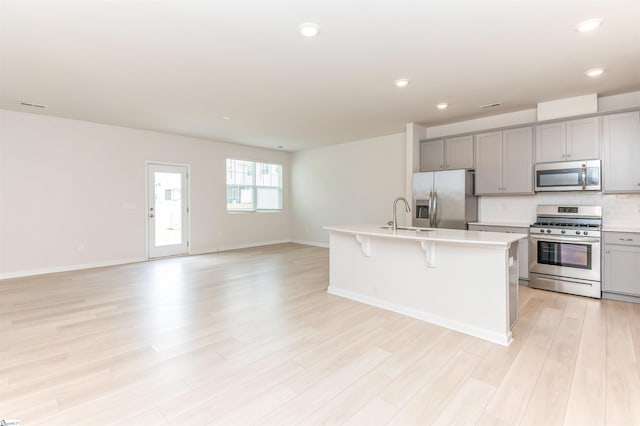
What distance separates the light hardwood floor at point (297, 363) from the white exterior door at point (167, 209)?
2597mm

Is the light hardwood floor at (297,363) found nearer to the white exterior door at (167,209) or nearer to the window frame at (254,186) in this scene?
the white exterior door at (167,209)

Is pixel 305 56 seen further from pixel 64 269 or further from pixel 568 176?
pixel 64 269

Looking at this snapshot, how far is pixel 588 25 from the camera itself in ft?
8.27

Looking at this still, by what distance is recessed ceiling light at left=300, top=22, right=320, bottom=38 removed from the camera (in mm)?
2502

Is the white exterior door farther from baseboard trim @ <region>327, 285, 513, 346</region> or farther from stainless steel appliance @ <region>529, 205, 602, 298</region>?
stainless steel appliance @ <region>529, 205, 602, 298</region>

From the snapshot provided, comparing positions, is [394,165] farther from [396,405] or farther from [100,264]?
[100,264]

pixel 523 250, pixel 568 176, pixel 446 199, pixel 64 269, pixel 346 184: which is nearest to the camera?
pixel 568 176

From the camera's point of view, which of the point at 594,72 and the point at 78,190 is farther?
the point at 78,190

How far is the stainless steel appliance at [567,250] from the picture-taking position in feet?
12.7

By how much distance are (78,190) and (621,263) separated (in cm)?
832

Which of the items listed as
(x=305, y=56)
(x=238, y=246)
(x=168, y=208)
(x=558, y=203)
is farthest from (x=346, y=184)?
(x=305, y=56)

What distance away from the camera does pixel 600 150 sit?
4.00 meters

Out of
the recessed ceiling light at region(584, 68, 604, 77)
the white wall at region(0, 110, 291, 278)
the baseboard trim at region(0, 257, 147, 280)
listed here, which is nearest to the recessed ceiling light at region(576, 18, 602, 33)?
the recessed ceiling light at region(584, 68, 604, 77)

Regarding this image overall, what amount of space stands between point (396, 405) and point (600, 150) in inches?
171
